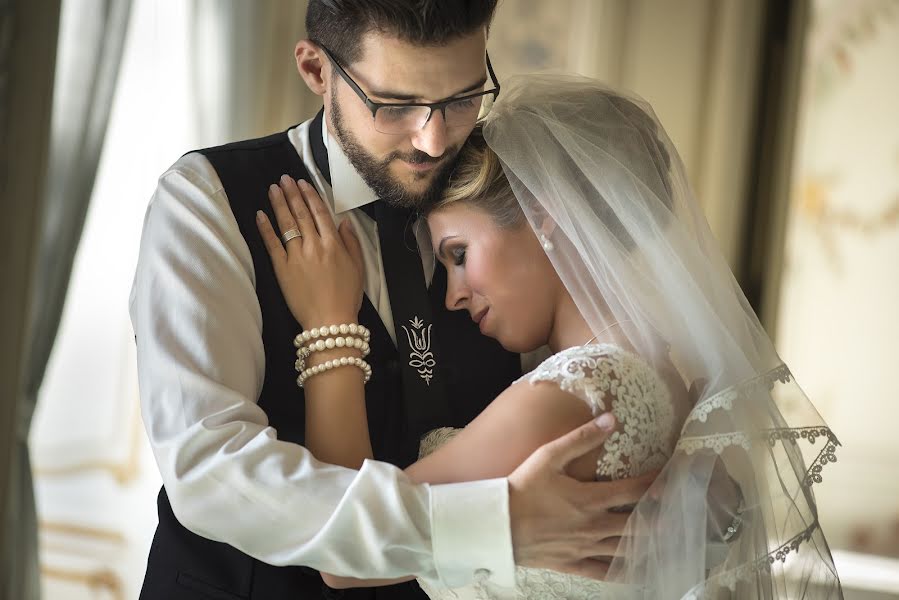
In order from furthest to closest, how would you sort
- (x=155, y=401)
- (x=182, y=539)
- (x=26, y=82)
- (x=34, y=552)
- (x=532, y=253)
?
(x=34, y=552) → (x=26, y=82) → (x=532, y=253) → (x=182, y=539) → (x=155, y=401)

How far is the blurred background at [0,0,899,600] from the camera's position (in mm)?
3086

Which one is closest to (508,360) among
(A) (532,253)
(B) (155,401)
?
(A) (532,253)

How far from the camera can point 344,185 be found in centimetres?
203

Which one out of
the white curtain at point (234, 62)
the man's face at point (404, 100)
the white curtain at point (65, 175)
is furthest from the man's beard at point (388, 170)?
the white curtain at point (234, 62)

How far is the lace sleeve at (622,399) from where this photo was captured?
5.60 ft

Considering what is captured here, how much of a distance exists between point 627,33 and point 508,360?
284 centimetres

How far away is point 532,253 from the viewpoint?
2018 millimetres

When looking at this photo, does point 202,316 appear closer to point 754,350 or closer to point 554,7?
point 754,350

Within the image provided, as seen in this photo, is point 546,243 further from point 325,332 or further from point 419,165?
point 325,332

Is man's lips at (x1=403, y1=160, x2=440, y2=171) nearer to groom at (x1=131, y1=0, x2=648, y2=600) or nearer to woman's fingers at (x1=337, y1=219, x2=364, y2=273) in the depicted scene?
groom at (x1=131, y1=0, x2=648, y2=600)

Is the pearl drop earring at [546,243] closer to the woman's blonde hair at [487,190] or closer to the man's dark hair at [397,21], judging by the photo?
the woman's blonde hair at [487,190]

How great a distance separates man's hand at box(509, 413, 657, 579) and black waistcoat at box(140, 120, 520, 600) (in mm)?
371

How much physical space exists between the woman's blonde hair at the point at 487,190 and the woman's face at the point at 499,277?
0.6 inches

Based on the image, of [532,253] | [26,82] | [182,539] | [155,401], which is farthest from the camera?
[26,82]
